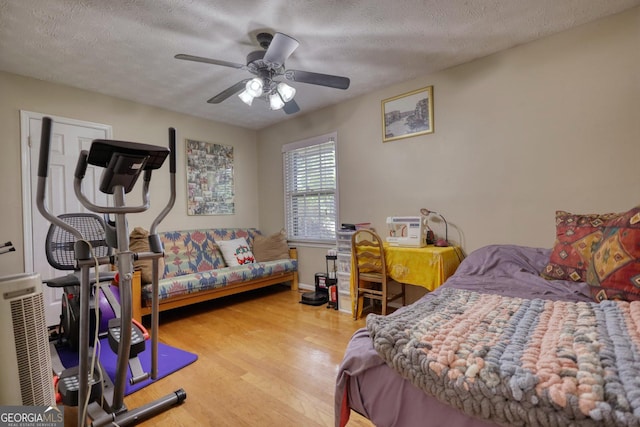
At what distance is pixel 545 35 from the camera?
94.3 inches

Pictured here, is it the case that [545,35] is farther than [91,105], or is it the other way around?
[91,105]

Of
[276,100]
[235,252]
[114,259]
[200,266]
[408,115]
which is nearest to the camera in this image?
[114,259]

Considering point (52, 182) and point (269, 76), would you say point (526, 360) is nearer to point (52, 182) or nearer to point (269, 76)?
point (269, 76)

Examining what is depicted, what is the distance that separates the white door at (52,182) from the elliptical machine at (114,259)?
179cm

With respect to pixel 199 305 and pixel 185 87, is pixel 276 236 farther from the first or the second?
pixel 185 87

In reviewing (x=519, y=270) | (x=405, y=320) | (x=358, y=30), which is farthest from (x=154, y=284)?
(x=519, y=270)

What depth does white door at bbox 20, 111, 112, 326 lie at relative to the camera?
2.86m

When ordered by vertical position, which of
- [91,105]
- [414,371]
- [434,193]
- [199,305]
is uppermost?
[91,105]

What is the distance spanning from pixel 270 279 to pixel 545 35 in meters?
3.59

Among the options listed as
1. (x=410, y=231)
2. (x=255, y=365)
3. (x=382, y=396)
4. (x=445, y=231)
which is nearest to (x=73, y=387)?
(x=255, y=365)

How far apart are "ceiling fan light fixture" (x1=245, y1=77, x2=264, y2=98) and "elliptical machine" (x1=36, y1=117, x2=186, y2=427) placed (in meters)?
0.83

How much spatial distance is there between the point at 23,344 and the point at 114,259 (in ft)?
1.48

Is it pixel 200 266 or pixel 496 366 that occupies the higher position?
pixel 496 366

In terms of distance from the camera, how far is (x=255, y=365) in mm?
2184
